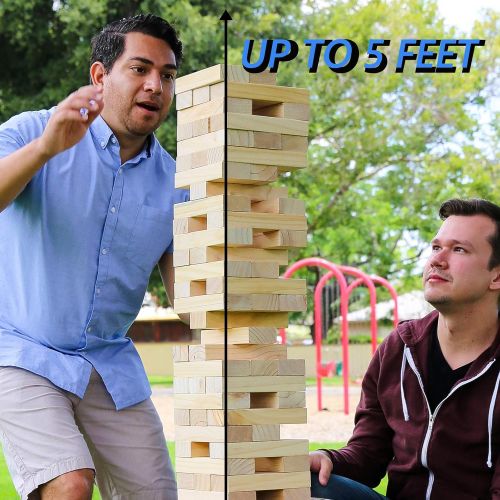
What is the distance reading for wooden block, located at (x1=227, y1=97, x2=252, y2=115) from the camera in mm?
2752

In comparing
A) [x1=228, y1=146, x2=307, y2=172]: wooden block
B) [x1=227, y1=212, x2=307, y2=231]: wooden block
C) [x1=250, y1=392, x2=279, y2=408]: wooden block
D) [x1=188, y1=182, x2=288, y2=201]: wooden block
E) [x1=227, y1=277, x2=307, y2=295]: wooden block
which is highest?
[x1=228, y1=146, x2=307, y2=172]: wooden block

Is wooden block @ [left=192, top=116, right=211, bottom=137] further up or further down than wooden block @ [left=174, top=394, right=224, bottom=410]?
further up

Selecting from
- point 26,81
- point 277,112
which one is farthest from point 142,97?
point 26,81

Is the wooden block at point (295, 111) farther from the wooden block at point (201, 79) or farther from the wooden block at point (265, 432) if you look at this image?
the wooden block at point (265, 432)

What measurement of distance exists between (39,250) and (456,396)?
1.37m

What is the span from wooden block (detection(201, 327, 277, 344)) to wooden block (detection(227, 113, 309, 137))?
0.54 metres

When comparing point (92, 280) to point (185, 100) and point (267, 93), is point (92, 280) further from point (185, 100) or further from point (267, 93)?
point (267, 93)

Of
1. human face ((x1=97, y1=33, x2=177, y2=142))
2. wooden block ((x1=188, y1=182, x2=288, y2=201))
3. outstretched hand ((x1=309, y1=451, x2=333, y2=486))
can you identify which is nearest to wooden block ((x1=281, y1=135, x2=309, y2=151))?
wooden block ((x1=188, y1=182, x2=288, y2=201))

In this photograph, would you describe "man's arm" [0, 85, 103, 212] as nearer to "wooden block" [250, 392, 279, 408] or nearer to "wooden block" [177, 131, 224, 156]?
"wooden block" [177, 131, 224, 156]

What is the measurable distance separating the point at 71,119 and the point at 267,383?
34.1 inches

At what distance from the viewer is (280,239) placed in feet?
9.25

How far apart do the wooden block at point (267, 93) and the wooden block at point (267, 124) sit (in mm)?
55

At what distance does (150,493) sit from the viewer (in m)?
3.26

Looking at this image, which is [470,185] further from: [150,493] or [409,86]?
[150,493]
